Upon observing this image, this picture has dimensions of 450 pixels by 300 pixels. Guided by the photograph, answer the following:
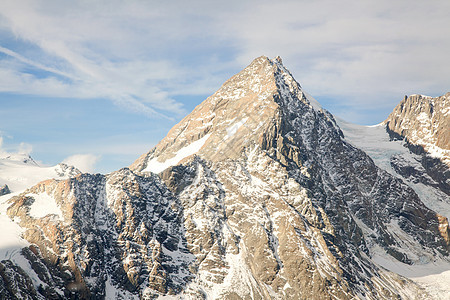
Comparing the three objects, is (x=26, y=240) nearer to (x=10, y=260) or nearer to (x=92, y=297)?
(x=10, y=260)

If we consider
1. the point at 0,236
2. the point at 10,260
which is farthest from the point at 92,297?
the point at 0,236

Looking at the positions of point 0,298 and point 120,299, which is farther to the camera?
point 120,299

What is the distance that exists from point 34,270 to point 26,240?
813 inches

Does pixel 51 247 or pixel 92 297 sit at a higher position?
pixel 51 247

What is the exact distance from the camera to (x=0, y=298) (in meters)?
165

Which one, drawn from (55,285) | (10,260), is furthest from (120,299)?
(10,260)

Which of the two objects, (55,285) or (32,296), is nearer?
(32,296)

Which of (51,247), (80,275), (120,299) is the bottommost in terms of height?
(120,299)

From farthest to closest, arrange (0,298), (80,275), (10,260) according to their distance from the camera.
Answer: (80,275) < (10,260) < (0,298)

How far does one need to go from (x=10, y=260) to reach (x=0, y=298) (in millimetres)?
19355

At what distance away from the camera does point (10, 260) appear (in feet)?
592

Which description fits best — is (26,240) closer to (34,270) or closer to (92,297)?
(34,270)

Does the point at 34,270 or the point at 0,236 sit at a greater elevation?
the point at 0,236

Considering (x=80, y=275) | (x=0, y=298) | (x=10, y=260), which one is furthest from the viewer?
(x=80, y=275)
